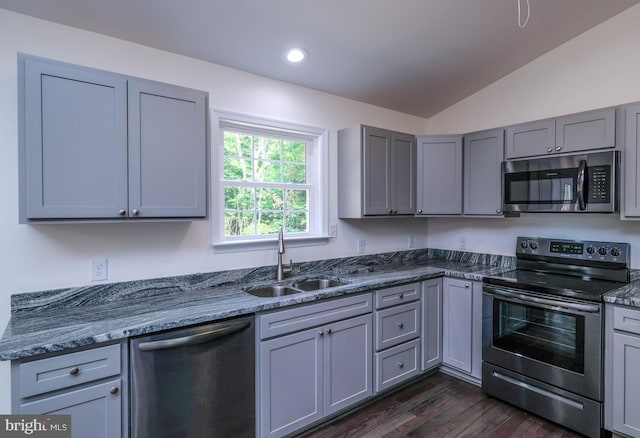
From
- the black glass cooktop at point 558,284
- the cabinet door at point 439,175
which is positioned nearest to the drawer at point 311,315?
the black glass cooktop at point 558,284

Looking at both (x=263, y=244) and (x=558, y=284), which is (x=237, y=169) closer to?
(x=263, y=244)

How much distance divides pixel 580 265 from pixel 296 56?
2694 millimetres

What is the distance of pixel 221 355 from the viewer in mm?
1848

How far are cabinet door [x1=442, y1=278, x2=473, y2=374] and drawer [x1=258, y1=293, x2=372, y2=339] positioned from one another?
0.90 m

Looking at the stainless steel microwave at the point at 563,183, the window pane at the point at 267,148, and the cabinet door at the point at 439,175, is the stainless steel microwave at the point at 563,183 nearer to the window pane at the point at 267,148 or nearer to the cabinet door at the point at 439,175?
the cabinet door at the point at 439,175

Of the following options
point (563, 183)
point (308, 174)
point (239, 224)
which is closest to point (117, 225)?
point (239, 224)

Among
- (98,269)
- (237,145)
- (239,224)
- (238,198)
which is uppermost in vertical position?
(237,145)

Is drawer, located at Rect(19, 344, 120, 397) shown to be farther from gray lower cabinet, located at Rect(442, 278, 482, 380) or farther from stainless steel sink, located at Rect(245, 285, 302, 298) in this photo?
gray lower cabinet, located at Rect(442, 278, 482, 380)

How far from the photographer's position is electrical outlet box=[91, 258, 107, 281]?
2.01m

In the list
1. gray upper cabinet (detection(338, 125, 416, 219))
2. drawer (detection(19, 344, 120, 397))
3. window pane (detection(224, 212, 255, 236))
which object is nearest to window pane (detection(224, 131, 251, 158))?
window pane (detection(224, 212, 255, 236))

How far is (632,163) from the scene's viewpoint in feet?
7.41

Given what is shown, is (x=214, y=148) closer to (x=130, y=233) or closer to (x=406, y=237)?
(x=130, y=233)

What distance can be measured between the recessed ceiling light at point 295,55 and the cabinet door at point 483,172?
170 cm

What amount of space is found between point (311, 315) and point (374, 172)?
4.59 feet
